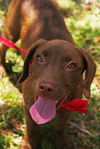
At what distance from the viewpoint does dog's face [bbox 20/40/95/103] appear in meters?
3.37

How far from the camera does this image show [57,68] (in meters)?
3.54

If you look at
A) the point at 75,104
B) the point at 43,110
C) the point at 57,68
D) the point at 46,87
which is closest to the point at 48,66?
the point at 57,68

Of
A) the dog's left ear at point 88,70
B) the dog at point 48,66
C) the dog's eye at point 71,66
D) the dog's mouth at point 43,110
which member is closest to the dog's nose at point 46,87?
the dog at point 48,66

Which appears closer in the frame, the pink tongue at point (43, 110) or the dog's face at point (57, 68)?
the dog's face at point (57, 68)

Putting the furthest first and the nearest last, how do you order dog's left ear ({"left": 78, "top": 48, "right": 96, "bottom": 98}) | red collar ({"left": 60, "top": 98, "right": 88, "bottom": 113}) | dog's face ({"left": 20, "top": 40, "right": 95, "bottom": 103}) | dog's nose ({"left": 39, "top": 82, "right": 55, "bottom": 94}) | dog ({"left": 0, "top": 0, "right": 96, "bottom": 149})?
red collar ({"left": 60, "top": 98, "right": 88, "bottom": 113}) → dog's left ear ({"left": 78, "top": 48, "right": 96, "bottom": 98}) → dog ({"left": 0, "top": 0, "right": 96, "bottom": 149}) → dog's face ({"left": 20, "top": 40, "right": 95, "bottom": 103}) → dog's nose ({"left": 39, "top": 82, "right": 55, "bottom": 94})

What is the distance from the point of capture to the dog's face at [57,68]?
3.37m

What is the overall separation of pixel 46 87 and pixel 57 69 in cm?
35

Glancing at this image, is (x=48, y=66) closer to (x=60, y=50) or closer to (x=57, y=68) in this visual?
(x=57, y=68)

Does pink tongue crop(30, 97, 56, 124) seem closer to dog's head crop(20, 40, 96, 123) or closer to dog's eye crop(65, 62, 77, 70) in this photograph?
dog's head crop(20, 40, 96, 123)

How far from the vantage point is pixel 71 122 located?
16.9 feet

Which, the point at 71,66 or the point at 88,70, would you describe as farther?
the point at 88,70

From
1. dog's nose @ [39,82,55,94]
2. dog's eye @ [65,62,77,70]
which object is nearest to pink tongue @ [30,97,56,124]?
dog's nose @ [39,82,55,94]

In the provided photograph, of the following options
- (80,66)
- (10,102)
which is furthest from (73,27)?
(80,66)

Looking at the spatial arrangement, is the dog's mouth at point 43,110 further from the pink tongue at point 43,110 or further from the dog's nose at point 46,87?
the dog's nose at point 46,87
